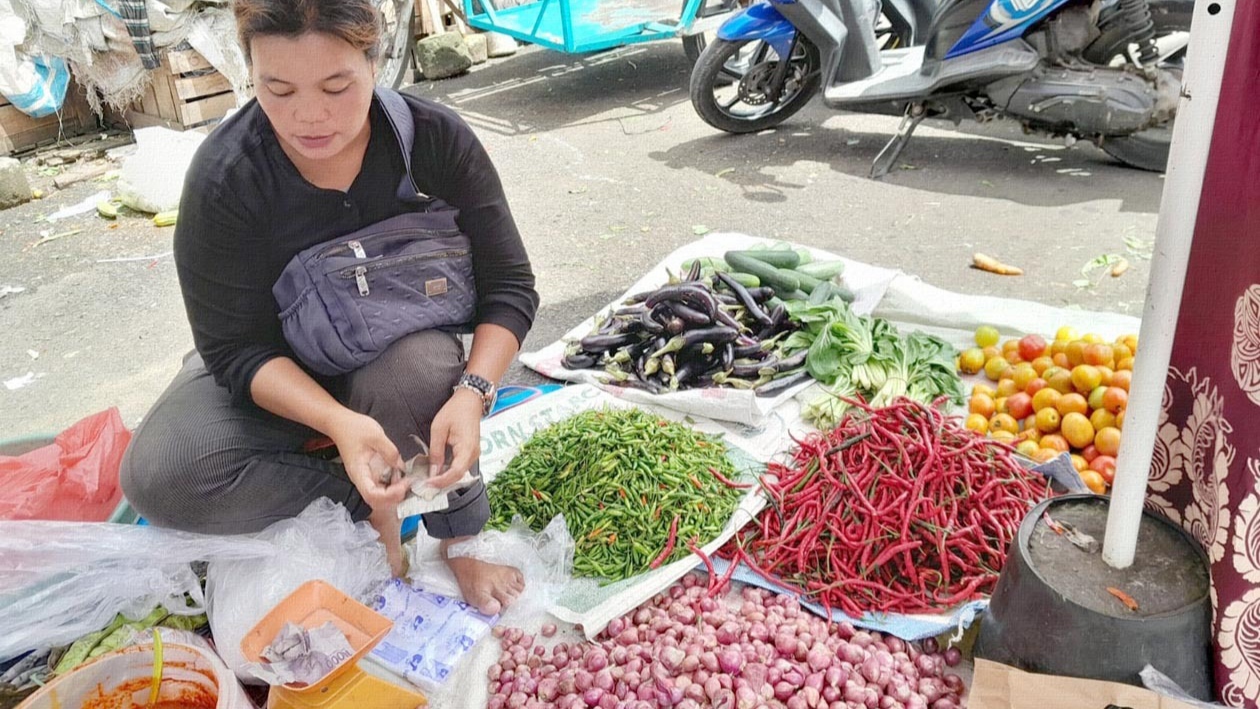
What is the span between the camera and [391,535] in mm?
→ 2432

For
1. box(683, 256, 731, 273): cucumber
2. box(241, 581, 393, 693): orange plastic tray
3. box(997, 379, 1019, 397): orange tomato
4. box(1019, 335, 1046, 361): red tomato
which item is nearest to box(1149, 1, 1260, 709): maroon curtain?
box(997, 379, 1019, 397): orange tomato

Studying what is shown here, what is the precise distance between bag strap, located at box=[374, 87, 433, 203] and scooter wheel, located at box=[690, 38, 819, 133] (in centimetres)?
405

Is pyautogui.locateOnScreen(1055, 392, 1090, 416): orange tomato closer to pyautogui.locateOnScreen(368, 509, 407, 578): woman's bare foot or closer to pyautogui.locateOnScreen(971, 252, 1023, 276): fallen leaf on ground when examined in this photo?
pyautogui.locateOnScreen(971, 252, 1023, 276): fallen leaf on ground

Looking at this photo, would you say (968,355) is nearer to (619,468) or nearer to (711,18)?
(619,468)

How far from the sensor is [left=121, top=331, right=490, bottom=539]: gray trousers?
2.07m

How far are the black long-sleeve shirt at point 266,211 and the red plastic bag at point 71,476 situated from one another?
1.91ft

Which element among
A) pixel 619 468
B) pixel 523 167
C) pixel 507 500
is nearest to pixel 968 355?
pixel 619 468

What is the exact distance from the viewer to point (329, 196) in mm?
2127

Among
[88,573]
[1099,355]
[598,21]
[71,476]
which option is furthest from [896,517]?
[598,21]

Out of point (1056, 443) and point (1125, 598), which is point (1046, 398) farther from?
point (1125, 598)

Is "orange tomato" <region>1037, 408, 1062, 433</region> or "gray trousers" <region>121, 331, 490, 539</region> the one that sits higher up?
"gray trousers" <region>121, 331, 490, 539</region>

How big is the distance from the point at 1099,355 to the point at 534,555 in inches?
75.0

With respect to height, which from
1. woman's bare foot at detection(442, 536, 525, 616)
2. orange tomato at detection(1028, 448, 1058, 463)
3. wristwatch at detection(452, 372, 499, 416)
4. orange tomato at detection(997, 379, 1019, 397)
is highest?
wristwatch at detection(452, 372, 499, 416)

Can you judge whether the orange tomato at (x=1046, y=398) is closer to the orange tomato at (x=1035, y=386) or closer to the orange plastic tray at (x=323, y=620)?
the orange tomato at (x=1035, y=386)
